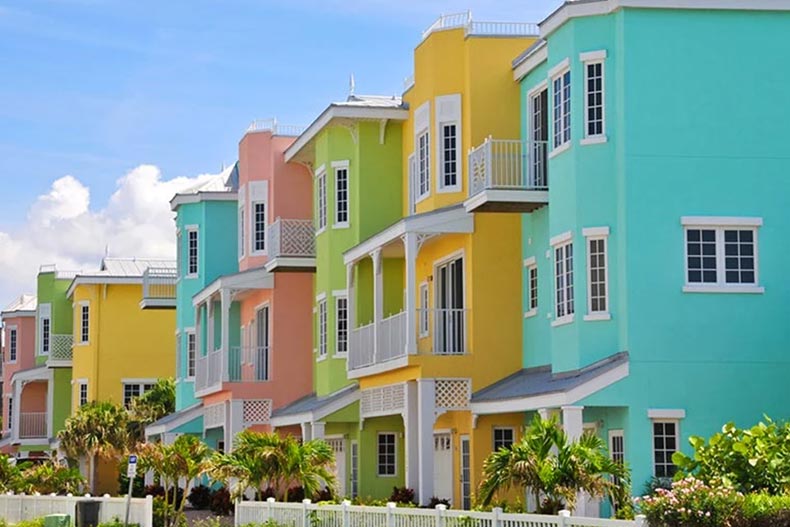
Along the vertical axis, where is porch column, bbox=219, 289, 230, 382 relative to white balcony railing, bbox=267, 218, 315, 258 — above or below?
below

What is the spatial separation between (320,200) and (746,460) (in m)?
22.6

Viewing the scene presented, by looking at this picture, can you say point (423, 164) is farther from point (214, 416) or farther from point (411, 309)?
point (214, 416)

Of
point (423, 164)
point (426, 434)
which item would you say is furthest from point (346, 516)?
point (423, 164)

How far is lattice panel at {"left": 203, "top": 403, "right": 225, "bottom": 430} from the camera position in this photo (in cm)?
4784

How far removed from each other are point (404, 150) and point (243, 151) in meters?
10.4

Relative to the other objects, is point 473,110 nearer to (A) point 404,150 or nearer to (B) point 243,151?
(A) point 404,150

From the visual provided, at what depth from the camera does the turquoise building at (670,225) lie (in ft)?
92.6

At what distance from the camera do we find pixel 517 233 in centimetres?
3466

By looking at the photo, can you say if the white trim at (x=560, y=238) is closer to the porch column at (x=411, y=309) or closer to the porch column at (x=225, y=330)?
the porch column at (x=411, y=309)

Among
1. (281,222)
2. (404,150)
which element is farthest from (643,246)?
(281,222)

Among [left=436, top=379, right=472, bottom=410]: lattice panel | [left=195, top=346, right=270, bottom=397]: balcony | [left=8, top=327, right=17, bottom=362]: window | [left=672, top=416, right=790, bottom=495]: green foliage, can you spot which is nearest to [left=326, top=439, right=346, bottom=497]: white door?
[left=195, top=346, right=270, bottom=397]: balcony

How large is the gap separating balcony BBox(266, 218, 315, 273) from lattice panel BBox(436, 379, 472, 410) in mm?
13086

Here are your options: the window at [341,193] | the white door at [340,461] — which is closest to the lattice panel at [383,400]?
the white door at [340,461]

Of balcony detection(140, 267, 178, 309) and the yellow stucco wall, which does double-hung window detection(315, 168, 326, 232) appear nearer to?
balcony detection(140, 267, 178, 309)
